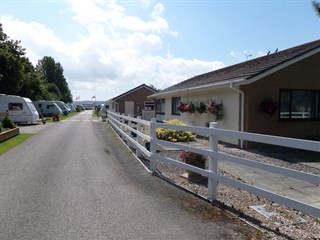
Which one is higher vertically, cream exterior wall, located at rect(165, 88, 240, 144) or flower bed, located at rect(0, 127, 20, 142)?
cream exterior wall, located at rect(165, 88, 240, 144)

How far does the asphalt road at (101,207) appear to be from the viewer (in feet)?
14.4

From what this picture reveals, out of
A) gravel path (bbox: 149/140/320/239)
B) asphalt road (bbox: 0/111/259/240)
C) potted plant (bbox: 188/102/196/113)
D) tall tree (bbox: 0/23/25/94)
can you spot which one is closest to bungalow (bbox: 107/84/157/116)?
tall tree (bbox: 0/23/25/94)

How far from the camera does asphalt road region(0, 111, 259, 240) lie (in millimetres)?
4383

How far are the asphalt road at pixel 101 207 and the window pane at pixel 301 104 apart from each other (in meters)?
8.52

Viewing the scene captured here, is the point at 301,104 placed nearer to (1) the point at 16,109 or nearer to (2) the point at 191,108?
(2) the point at 191,108

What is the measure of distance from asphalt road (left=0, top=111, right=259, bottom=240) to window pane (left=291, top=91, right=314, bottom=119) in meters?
8.52

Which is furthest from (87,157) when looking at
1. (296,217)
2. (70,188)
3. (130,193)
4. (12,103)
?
(12,103)

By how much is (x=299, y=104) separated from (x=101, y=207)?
1164 cm

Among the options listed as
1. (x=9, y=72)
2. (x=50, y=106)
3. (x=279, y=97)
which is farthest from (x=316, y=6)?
(x=50, y=106)

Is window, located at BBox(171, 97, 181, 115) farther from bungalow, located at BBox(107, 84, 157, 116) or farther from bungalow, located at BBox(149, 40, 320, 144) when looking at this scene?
bungalow, located at BBox(107, 84, 157, 116)

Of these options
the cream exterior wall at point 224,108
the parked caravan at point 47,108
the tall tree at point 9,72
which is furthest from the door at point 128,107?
the cream exterior wall at point 224,108

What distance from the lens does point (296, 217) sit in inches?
206

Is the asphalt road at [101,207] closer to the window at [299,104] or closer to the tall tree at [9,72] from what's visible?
the window at [299,104]

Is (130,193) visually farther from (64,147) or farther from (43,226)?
(64,147)
